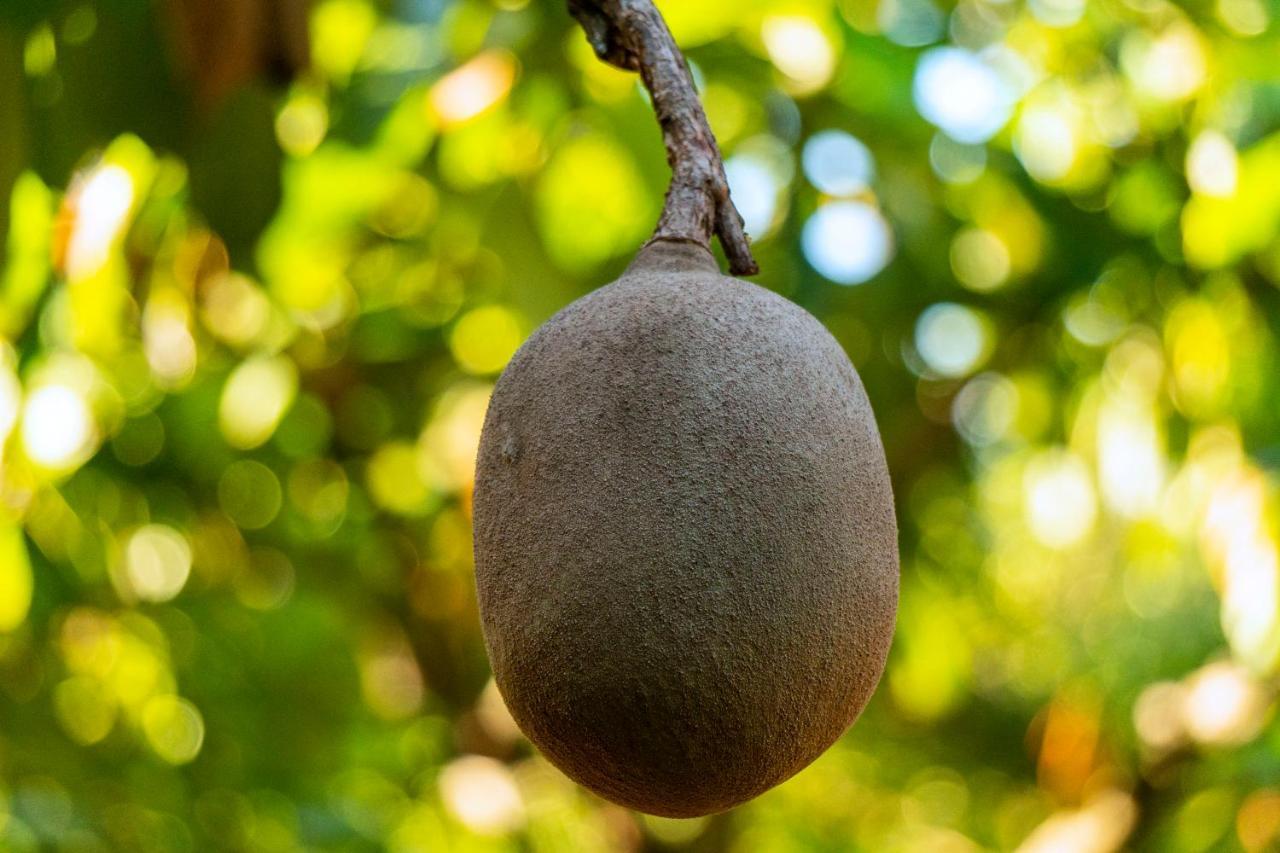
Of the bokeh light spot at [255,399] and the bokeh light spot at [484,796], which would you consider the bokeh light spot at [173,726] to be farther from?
the bokeh light spot at [255,399]

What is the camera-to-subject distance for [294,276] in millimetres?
1440

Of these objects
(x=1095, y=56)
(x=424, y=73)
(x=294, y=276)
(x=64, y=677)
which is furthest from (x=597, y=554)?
(x=64, y=677)

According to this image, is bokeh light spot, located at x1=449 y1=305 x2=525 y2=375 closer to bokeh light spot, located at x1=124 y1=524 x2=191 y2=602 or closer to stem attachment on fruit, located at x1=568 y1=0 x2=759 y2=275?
bokeh light spot, located at x1=124 y1=524 x2=191 y2=602

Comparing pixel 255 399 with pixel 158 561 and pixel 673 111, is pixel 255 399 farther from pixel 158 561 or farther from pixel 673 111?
pixel 673 111

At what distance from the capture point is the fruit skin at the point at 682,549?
0.45 m

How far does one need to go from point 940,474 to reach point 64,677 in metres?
1.37

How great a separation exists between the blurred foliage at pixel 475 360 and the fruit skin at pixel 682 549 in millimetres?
538

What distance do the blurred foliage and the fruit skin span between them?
0.54m

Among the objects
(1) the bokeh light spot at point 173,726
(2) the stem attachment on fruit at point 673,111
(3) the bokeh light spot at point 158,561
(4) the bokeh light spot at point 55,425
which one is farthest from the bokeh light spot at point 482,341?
(2) the stem attachment on fruit at point 673,111

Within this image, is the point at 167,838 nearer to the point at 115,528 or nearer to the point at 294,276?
the point at 115,528

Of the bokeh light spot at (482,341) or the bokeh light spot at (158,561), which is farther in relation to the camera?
the bokeh light spot at (158,561)

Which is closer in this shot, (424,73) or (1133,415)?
(424,73)

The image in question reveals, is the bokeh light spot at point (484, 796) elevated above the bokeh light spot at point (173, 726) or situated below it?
above

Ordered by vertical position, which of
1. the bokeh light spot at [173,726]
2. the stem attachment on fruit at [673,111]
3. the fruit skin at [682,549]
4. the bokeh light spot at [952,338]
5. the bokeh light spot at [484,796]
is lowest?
the bokeh light spot at [173,726]
